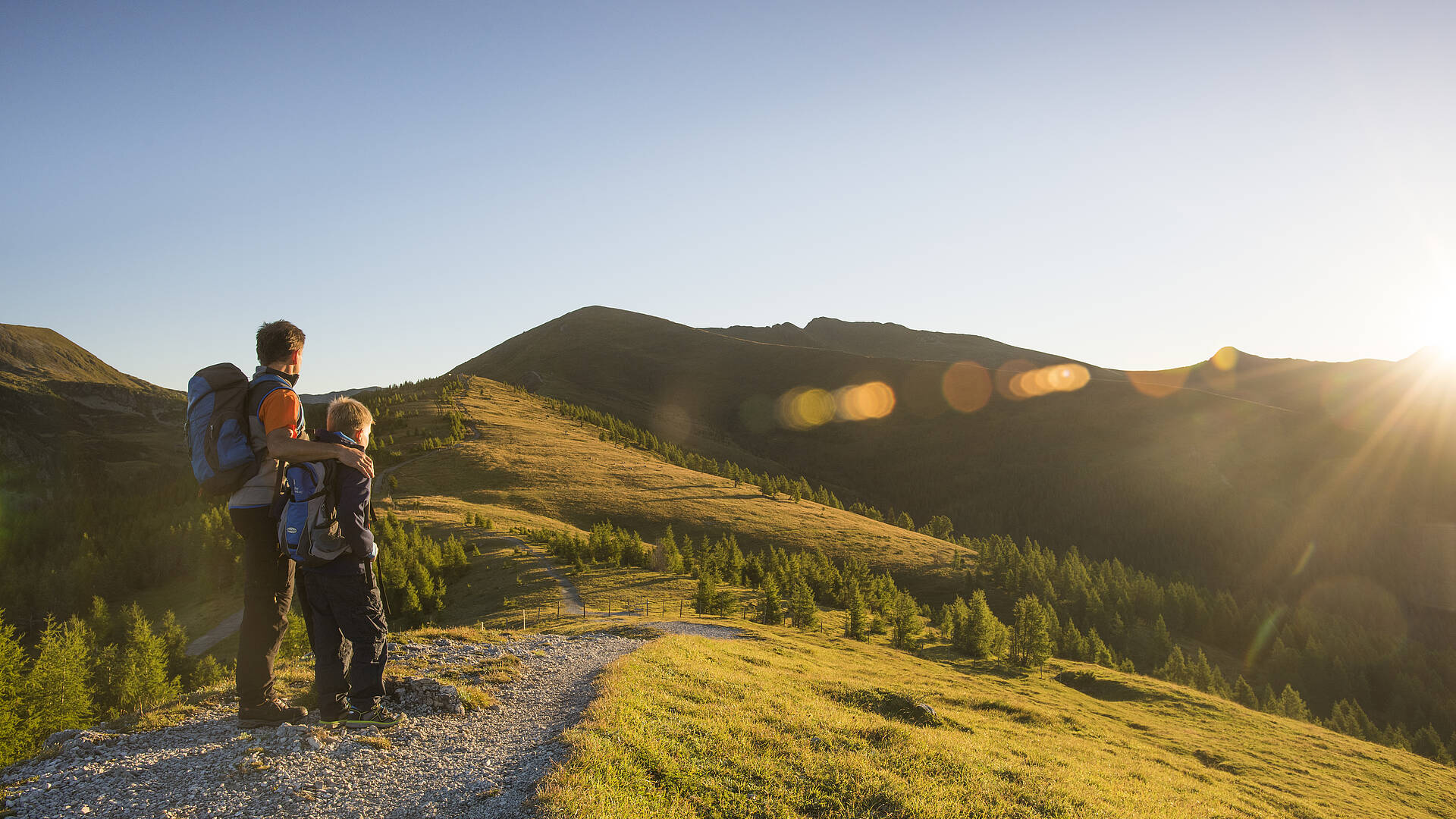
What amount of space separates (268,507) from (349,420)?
1.27 meters

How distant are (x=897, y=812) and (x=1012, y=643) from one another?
161 ft

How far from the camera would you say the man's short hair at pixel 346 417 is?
7.59m

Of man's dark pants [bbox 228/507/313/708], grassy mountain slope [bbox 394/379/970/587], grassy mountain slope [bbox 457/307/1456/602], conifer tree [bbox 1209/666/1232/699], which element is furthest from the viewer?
grassy mountain slope [bbox 457/307/1456/602]

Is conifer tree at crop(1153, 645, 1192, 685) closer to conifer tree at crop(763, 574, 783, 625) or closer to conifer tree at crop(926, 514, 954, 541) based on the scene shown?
conifer tree at crop(763, 574, 783, 625)

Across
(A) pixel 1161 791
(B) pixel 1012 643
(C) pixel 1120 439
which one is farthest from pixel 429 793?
(C) pixel 1120 439

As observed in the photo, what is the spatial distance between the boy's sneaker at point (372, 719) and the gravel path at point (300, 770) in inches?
5.1

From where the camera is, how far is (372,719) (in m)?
8.19

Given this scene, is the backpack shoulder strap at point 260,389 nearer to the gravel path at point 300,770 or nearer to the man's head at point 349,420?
the man's head at point 349,420

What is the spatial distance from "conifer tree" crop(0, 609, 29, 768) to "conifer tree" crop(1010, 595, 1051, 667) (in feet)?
163

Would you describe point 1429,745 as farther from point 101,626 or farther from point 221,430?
point 101,626

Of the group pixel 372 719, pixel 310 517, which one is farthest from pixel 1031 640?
pixel 310 517

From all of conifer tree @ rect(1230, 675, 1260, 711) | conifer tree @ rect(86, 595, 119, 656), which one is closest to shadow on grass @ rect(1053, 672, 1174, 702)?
conifer tree @ rect(1230, 675, 1260, 711)

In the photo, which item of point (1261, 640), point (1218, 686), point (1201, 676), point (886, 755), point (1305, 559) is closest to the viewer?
point (886, 755)

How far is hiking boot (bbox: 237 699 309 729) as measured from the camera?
7902 millimetres
